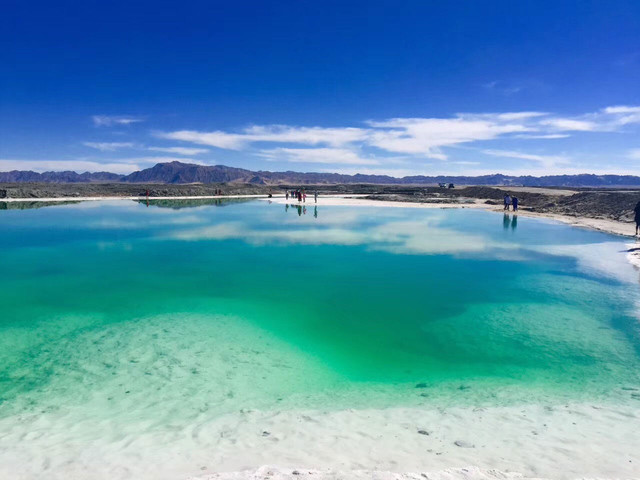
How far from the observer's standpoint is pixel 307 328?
33.2 ft

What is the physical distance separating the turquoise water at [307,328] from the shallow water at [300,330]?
4cm

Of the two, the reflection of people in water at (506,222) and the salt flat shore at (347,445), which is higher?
the reflection of people in water at (506,222)

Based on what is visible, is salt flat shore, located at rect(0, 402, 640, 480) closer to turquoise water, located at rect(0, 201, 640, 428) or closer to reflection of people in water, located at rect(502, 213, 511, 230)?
turquoise water, located at rect(0, 201, 640, 428)

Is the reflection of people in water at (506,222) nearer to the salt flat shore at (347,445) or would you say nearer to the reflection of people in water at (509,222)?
the reflection of people in water at (509,222)

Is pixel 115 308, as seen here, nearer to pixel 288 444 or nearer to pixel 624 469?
pixel 288 444

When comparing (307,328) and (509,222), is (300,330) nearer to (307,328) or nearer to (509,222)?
(307,328)

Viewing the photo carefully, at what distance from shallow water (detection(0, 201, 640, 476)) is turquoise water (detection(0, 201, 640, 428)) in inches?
1.7

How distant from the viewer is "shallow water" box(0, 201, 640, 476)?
6.82 meters

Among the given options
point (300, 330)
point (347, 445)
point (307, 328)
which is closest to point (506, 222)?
point (307, 328)

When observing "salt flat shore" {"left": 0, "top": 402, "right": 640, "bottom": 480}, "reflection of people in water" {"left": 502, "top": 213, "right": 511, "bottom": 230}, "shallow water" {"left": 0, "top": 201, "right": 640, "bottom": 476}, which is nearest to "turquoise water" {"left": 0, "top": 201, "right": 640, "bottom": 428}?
"shallow water" {"left": 0, "top": 201, "right": 640, "bottom": 476}

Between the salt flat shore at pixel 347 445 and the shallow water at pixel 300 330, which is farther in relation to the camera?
the shallow water at pixel 300 330

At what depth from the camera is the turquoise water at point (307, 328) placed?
696 centimetres

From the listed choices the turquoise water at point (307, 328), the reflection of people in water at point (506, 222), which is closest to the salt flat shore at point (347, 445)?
the turquoise water at point (307, 328)

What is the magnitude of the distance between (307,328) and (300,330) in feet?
0.66
